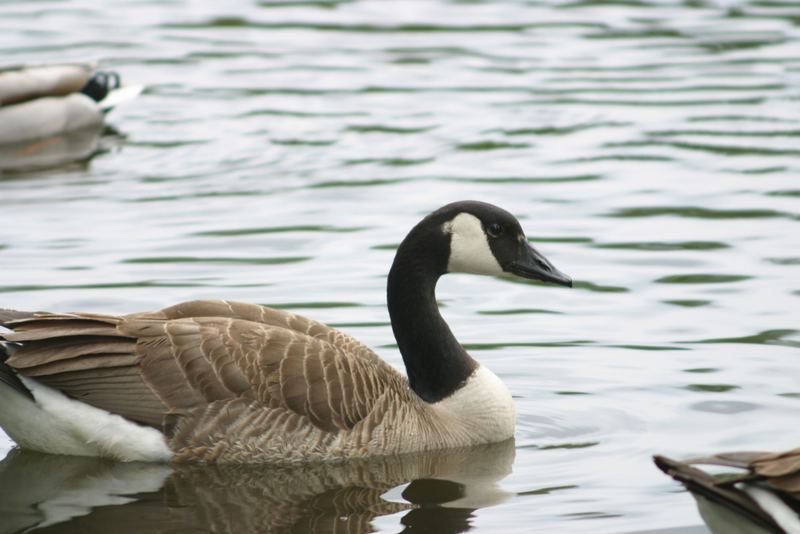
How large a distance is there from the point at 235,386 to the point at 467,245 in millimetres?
1718

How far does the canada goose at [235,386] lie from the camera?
9320 mm

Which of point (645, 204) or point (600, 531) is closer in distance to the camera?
point (600, 531)

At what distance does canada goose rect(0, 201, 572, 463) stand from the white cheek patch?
0.01 m

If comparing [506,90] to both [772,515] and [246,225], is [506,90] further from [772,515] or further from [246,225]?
[772,515]

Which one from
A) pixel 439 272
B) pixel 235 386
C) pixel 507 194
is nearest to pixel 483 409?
pixel 439 272

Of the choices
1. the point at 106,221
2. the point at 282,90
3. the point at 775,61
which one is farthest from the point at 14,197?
the point at 775,61

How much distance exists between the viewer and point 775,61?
68.9 feet

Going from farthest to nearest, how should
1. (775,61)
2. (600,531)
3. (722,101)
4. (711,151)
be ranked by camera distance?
1. (775,61)
2. (722,101)
3. (711,151)
4. (600,531)

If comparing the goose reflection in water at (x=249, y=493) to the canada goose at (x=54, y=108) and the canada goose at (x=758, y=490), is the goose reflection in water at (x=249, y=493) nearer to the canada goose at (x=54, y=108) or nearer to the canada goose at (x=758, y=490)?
the canada goose at (x=758, y=490)

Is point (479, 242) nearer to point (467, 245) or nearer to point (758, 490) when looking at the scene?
point (467, 245)

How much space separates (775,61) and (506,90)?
3.87m

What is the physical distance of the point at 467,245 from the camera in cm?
1005

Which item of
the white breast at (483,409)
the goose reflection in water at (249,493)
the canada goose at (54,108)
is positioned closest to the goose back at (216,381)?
the goose reflection in water at (249,493)

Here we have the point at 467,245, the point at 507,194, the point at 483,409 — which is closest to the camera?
the point at 483,409
